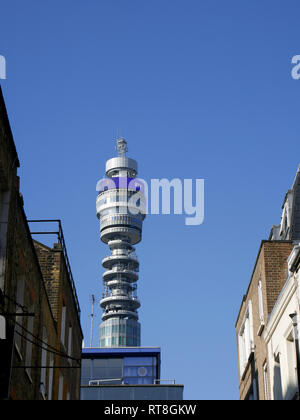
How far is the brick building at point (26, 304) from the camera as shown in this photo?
17234 mm

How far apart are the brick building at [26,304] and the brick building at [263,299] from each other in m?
7.75

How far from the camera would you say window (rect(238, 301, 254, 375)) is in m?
35.3

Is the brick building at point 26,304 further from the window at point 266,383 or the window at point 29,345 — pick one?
the window at point 266,383

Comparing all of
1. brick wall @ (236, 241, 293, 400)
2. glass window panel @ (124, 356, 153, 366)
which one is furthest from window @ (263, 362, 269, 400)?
glass window panel @ (124, 356, 153, 366)

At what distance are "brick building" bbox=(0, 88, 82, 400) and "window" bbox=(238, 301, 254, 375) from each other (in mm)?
8174

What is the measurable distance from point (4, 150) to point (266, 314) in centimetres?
1562

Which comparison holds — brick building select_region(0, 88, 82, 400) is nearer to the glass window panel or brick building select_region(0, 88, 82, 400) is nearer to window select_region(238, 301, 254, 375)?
window select_region(238, 301, 254, 375)

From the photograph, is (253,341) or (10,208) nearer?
(10,208)

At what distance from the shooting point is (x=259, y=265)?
105 feet

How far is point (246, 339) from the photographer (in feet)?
121

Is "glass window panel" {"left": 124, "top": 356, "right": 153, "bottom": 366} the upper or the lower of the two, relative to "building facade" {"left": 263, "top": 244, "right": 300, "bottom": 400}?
upper

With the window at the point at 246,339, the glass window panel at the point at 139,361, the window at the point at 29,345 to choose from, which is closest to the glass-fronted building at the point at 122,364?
the glass window panel at the point at 139,361
